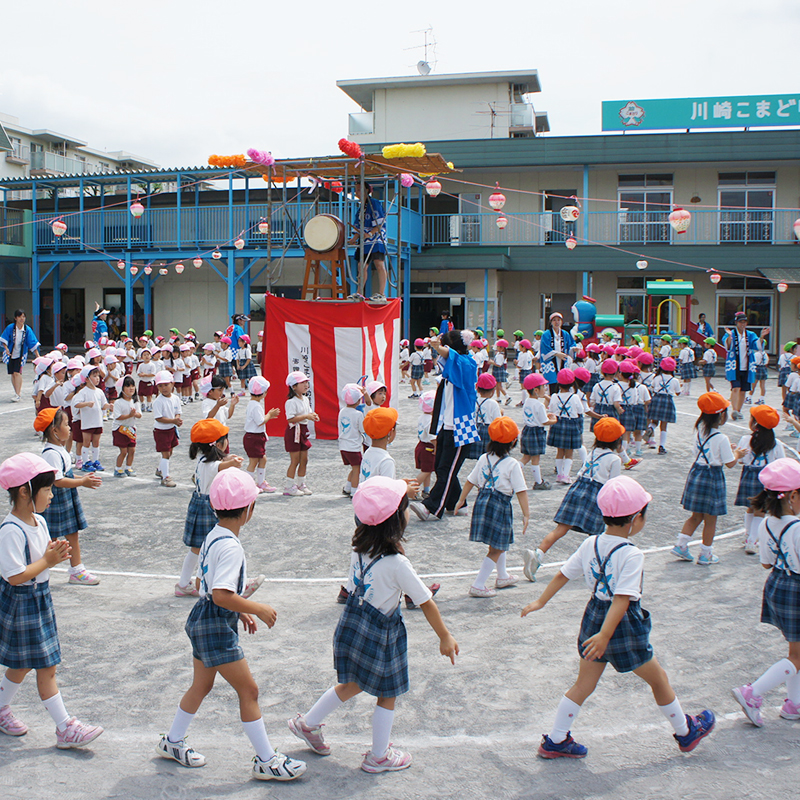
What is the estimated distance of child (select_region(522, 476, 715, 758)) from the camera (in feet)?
12.0

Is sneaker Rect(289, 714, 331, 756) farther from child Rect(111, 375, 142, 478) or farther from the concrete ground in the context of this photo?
child Rect(111, 375, 142, 478)

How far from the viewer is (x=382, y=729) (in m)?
3.61

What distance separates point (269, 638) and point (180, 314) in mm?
27985

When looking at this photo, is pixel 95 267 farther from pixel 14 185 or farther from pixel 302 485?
pixel 302 485

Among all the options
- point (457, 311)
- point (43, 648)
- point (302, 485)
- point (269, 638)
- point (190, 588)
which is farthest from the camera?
point (457, 311)

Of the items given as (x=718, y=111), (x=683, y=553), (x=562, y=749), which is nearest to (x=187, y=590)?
(x=562, y=749)

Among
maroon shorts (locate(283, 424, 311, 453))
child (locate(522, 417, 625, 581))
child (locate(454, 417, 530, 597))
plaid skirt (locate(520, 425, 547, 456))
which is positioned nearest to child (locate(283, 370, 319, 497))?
maroon shorts (locate(283, 424, 311, 453))

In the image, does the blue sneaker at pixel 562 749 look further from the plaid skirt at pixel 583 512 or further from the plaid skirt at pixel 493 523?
the plaid skirt at pixel 583 512

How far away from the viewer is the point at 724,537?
7566mm

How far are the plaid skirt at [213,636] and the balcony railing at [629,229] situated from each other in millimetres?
24803

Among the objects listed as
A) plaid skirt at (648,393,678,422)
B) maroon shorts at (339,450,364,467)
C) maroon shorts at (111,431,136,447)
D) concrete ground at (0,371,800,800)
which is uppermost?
plaid skirt at (648,393,678,422)

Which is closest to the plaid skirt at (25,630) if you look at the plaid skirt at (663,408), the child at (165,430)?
the child at (165,430)

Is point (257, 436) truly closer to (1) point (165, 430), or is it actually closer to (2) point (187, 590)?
(1) point (165, 430)

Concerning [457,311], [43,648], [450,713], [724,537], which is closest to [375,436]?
[450,713]
